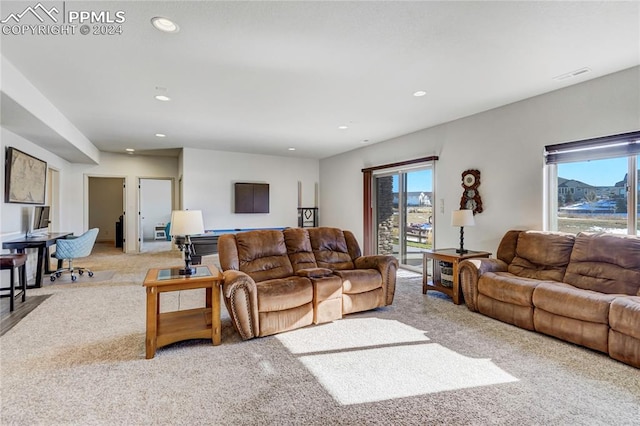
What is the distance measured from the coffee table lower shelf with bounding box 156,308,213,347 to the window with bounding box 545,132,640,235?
4.08 m

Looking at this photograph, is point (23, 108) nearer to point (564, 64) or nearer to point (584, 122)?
point (564, 64)

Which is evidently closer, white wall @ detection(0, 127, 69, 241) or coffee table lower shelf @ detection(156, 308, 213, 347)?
coffee table lower shelf @ detection(156, 308, 213, 347)

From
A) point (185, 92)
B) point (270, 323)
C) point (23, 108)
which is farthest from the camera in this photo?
point (185, 92)

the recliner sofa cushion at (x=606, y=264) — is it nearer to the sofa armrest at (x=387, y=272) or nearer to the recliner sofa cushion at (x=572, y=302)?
the recliner sofa cushion at (x=572, y=302)

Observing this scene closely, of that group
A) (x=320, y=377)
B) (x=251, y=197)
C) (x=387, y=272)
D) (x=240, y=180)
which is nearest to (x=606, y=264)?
(x=387, y=272)

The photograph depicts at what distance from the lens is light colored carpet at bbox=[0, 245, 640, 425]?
1.87 m

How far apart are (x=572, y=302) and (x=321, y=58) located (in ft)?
10.1

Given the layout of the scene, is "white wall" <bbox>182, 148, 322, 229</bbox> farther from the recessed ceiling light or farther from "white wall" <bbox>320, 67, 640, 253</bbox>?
the recessed ceiling light

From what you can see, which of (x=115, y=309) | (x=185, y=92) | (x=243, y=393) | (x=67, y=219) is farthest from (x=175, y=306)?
(x=67, y=219)

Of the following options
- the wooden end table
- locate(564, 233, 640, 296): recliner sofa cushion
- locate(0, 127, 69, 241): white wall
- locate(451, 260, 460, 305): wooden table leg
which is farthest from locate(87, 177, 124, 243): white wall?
locate(564, 233, 640, 296): recliner sofa cushion

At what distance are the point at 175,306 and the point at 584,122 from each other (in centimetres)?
516

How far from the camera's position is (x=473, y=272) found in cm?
368

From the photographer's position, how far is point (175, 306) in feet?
12.8

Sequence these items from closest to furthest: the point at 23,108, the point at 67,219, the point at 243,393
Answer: the point at 243,393 < the point at 23,108 < the point at 67,219
